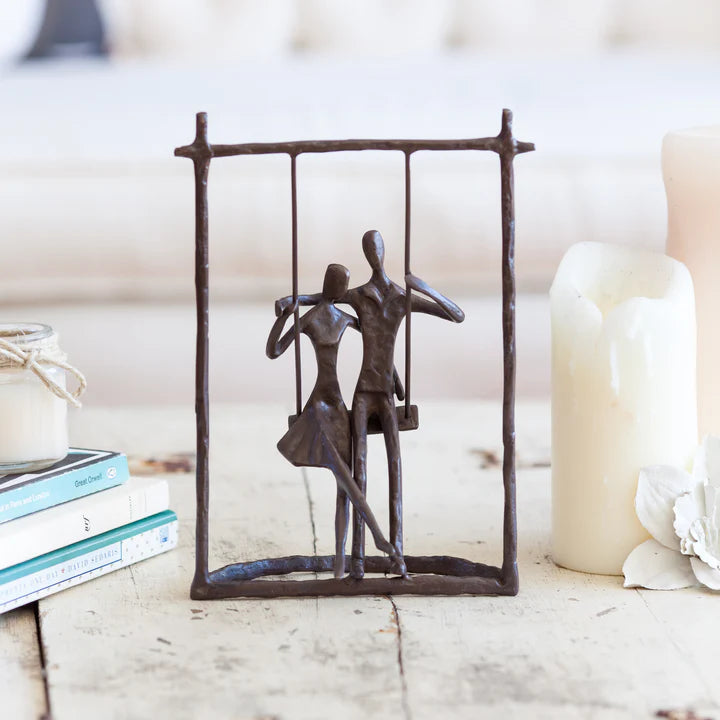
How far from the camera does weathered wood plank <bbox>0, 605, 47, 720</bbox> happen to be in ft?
1.76

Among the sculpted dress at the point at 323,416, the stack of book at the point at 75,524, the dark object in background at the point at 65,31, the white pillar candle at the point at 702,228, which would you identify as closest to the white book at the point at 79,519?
the stack of book at the point at 75,524

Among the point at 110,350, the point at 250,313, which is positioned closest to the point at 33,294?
the point at 110,350

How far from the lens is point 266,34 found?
199cm

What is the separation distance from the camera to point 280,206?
1.25 m

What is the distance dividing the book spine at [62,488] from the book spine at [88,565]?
40mm

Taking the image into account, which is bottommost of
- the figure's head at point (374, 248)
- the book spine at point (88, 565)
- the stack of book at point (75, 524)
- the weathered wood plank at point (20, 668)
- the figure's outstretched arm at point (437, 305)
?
the weathered wood plank at point (20, 668)

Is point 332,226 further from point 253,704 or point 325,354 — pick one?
point 253,704

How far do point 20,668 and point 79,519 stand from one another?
0.45 feet

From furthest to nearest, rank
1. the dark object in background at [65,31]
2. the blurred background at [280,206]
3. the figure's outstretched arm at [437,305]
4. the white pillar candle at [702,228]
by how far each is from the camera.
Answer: the dark object in background at [65,31], the blurred background at [280,206], the white pillar candle at [702,228], the figure's outstretched arm at [437,305]

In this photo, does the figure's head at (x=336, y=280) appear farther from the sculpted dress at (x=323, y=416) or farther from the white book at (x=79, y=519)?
the white book at (x=79, y=519)

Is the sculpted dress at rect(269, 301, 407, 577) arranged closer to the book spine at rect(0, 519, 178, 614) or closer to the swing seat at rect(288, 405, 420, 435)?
the swing seat at rect(288, 405, 420, 435)

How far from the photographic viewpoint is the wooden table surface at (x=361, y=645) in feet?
1.75

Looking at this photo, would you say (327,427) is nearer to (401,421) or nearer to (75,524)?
(401,421)

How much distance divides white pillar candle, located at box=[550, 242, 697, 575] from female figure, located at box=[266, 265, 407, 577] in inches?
5.0
